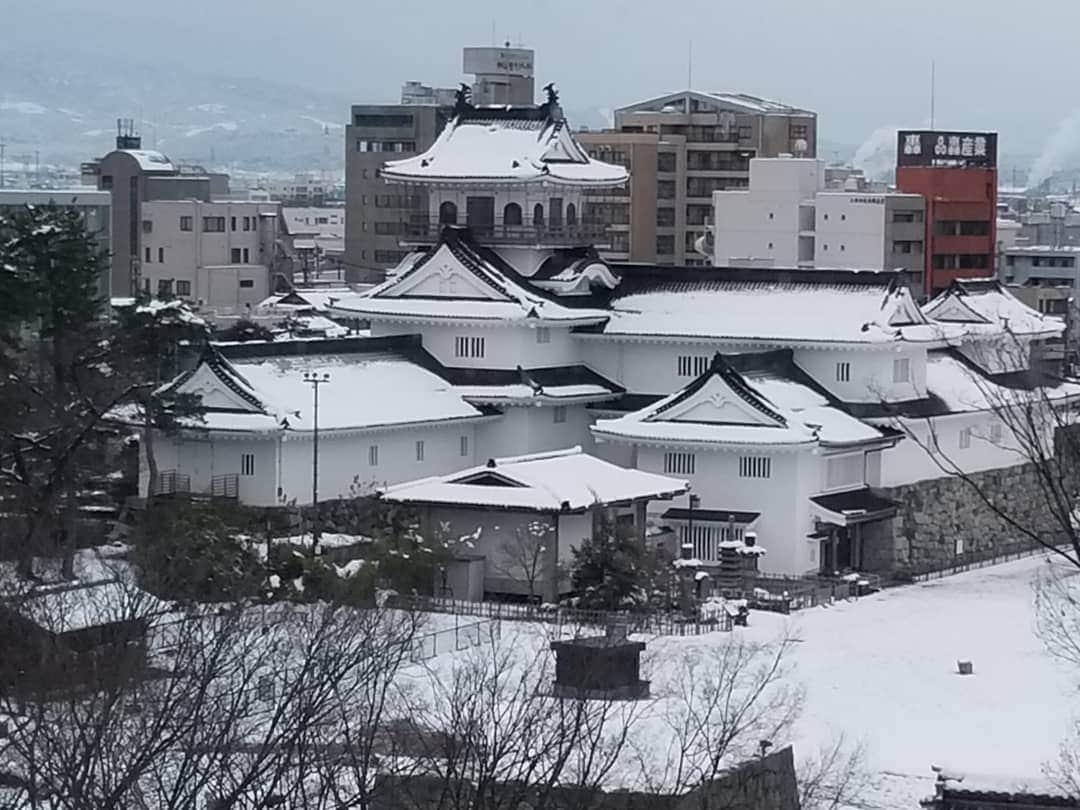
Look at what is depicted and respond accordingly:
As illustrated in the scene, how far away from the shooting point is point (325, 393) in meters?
33.2

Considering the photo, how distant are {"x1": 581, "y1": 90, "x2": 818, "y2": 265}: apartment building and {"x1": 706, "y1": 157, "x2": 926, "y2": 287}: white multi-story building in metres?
6.40

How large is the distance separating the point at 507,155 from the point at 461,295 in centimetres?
306

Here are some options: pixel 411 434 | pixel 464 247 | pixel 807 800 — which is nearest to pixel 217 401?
pixel 411 434

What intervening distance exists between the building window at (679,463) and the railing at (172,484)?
6.82 meters

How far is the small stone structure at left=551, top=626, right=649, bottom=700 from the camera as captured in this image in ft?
62.9

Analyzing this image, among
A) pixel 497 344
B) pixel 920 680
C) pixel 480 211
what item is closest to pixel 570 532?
pixel 497 344

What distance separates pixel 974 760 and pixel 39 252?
15695 mm

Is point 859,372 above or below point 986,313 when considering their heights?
below

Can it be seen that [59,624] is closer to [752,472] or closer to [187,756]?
[187,756]

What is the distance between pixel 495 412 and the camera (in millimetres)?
35562

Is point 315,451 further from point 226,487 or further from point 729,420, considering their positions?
point 729,420

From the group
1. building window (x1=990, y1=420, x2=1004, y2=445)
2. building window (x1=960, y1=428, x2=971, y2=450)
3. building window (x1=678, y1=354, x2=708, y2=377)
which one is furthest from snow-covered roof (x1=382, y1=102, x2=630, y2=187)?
building window (x1=990, y1=420, x2=1004, y2=445)

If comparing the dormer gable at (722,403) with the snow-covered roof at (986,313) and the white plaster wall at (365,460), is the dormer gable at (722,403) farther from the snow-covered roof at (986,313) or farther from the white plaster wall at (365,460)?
the snow-covered roof at (986,313)

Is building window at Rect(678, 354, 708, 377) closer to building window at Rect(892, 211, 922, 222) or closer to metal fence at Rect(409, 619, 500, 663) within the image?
metal fence at Rect(409, 619, 500, 663)
